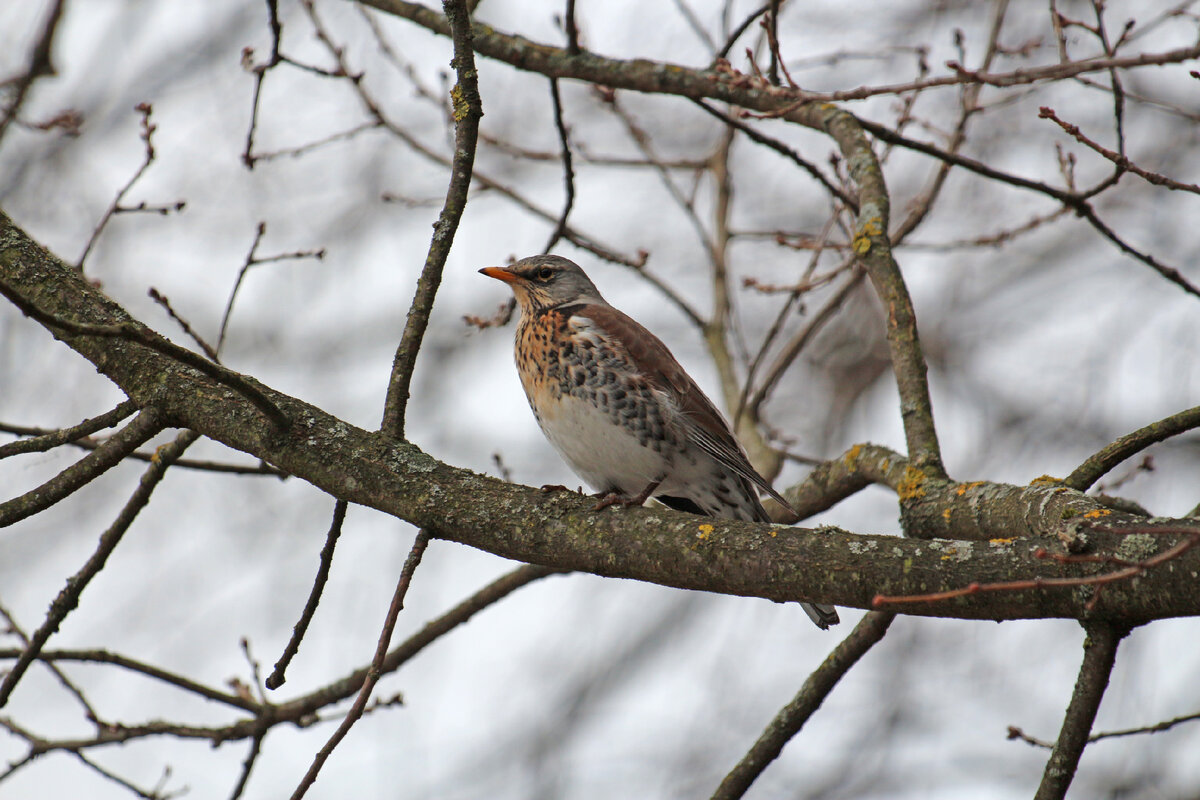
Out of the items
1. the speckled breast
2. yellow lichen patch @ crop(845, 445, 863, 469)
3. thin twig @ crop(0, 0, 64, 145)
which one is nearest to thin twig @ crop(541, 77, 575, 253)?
the speckled breast

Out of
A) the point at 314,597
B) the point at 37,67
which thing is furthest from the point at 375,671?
the point at 37,67

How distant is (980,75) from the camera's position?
9.94ft

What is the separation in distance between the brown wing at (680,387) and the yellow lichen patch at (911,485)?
1079mm

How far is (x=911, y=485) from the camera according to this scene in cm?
334

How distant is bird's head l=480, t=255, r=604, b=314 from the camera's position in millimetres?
5281

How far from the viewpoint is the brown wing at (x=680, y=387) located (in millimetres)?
4629

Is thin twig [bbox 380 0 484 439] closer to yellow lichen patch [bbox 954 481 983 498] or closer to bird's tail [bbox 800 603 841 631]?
yellow lichen patch [bbox 954 481 983 498]

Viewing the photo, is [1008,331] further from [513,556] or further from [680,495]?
[513,556]

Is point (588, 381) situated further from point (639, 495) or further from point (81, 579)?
point (81, 579)

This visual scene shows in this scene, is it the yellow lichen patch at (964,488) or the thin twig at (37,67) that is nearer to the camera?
the yellow lichen patch at (964,488)

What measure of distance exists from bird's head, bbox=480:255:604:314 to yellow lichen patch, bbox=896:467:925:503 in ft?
7.37

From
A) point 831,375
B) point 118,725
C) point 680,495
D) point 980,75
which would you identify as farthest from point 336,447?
point 831,375

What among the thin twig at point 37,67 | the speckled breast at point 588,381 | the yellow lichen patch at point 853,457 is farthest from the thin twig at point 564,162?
the thin twig at point 37,67

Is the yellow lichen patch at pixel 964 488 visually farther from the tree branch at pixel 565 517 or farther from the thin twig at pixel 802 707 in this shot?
the thin twig at pixel 802 707
